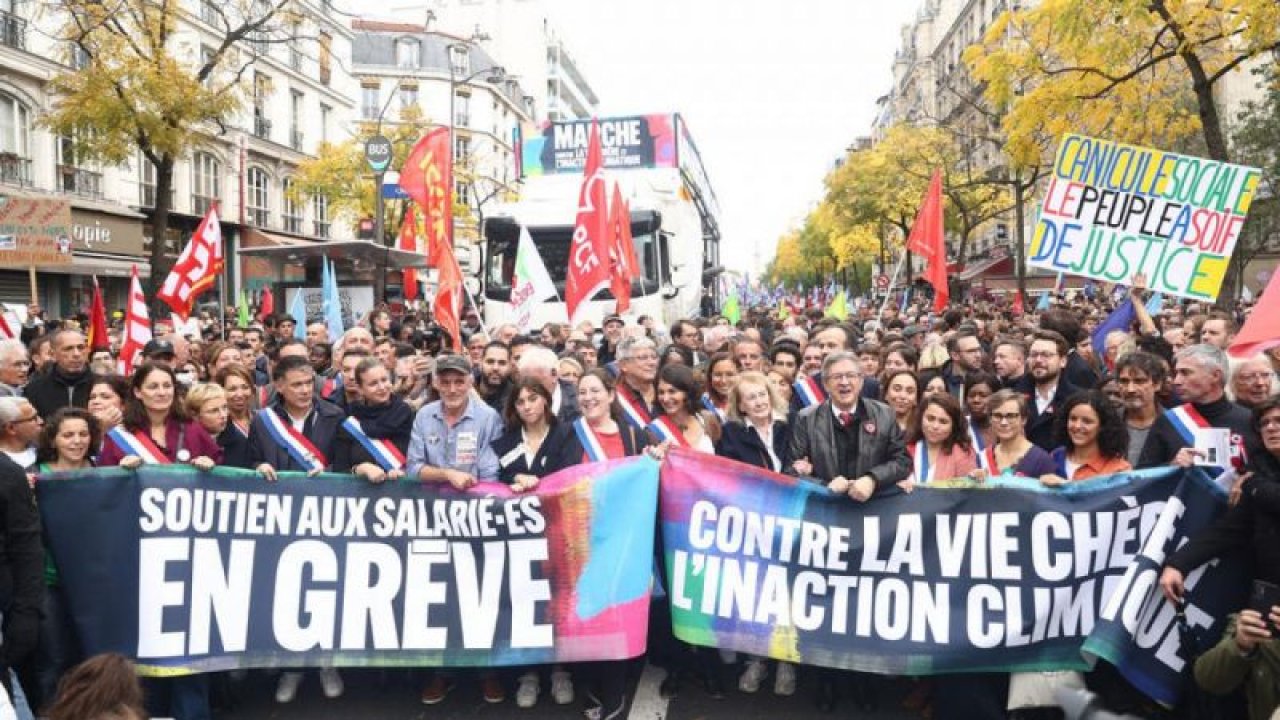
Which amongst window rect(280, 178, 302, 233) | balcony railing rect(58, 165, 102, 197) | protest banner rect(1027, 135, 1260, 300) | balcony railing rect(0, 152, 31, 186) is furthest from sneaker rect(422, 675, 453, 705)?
window rect(280, 178, 302, 233)

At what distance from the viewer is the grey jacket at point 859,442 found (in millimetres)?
5359

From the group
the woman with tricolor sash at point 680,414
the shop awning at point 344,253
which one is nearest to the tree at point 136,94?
the shop awning at point 344,253

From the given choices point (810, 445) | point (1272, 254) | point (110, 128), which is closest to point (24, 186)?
point (110, 128)

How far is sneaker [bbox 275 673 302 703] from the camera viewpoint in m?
5.38

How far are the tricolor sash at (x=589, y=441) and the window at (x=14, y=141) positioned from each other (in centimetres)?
2444

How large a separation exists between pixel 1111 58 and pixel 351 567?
14.0m

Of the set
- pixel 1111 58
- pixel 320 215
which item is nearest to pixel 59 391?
pixel 1111 58

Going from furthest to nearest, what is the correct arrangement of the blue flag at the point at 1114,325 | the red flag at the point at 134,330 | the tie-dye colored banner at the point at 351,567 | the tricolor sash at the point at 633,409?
the red flag at the point at 134,330 → the blue flag at the point at 1114,325 → the tricolor sash at the point at 633,409 → the tie-dye colored banner at the point at 351,567

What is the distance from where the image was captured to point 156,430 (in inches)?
219

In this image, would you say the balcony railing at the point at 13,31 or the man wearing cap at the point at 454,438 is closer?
the man wearing cap at the point at 454,438

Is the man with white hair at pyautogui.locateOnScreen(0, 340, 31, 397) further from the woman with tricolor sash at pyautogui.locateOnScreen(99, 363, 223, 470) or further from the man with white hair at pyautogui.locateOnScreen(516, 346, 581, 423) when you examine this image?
the man with white hair at pyautogui.locateOnScreen(516, 346, 581, 423)

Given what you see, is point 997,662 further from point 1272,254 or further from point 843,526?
point 1272,254

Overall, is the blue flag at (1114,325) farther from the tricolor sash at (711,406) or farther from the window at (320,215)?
Result: the window at (320,215)

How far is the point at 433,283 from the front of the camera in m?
53.1
